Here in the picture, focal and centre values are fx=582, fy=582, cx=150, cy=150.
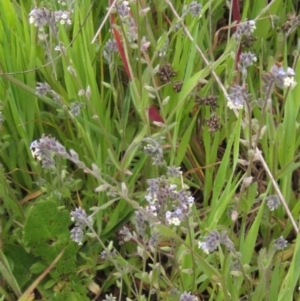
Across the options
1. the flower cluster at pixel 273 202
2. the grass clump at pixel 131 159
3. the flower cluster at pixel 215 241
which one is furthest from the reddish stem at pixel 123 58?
the flower cluster at pixel 215 241

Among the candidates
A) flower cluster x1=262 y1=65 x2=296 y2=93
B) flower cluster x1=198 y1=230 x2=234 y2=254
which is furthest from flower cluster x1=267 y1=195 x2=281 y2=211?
flower cluster x1=262 y1=65 x2=296 y2=93

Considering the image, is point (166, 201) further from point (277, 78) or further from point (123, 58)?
point (123, 58)

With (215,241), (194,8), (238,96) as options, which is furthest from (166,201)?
(194,8)

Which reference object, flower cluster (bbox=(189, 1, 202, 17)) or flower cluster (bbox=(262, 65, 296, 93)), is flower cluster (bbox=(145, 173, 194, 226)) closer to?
flower cluster (bbox=(262, 65, 296, 93))

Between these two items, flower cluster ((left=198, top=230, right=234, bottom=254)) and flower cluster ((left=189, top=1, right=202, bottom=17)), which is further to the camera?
flower cluster ((left=189, top=1, right=202, bottom=17))

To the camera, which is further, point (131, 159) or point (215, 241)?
point (131, 159)

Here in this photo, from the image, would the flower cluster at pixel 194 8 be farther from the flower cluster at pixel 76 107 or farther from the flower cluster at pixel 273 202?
the flower cluster at pixel 273 202
